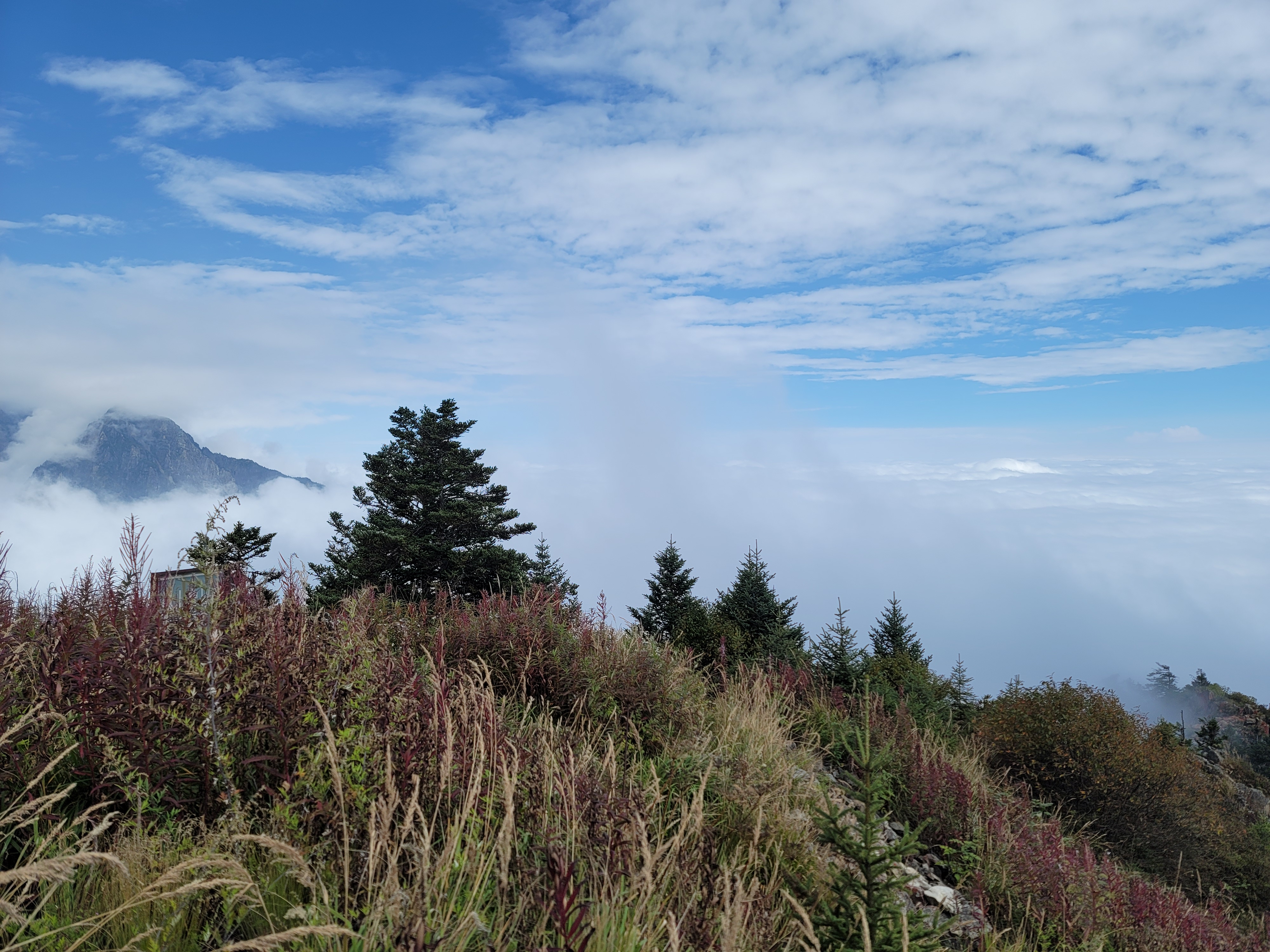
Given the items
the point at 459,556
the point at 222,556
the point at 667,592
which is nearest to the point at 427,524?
the point at 459,556

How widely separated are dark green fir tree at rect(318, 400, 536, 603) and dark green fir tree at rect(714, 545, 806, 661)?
11157 mm

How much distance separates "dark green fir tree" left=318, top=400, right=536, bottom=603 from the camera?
82.4 feet

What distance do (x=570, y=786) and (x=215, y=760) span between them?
1.51 meters

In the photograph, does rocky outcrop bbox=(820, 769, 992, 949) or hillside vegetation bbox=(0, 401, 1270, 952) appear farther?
rocky outcrop bbox=(820, 769, 992, 949)

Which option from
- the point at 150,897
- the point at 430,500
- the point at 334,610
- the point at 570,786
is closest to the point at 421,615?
the point at 334,610

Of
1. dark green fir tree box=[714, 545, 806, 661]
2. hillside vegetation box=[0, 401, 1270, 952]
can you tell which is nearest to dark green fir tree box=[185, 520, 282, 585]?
hillside vegetation box=[0, 401, 1270, 952]

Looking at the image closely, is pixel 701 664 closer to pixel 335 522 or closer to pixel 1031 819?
pixel 1031 819

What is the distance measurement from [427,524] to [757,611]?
15595 mm

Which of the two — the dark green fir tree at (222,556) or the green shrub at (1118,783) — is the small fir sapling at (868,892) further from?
the green shrub at (1118,783)

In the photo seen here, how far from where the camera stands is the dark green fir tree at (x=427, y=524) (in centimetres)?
2511

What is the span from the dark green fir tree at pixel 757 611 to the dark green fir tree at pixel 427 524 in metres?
11.2

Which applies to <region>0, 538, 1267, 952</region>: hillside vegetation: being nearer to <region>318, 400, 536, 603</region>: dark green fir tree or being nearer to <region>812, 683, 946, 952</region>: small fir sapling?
<region>812, 683, 946, 952</region>: small fir sapling

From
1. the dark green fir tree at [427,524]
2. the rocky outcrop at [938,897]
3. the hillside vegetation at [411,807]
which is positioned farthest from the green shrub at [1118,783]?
the dark green fir tree at [427,524]

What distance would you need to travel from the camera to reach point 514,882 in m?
2.86
